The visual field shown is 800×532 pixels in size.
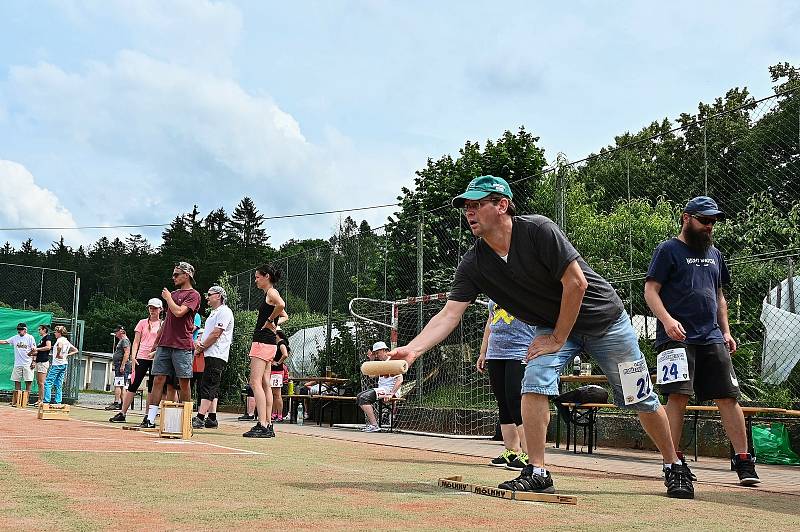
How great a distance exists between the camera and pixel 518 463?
6938 millimetres

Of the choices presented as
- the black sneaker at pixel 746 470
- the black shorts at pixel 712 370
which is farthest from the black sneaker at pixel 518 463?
the black sneaker at pixel 746 470

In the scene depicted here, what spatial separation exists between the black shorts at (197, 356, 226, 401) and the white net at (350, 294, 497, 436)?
3458 millimetres

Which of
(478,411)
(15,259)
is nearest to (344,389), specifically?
(478,411)

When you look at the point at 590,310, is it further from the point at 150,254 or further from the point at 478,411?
the point at 150,254

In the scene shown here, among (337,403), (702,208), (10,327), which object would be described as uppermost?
(702,208)

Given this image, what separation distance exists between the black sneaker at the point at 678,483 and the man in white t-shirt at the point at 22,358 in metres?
18.5

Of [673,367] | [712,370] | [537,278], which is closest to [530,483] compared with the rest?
[537,278]

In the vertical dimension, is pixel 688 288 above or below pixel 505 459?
above

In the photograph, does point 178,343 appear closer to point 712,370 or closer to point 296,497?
point 712,370

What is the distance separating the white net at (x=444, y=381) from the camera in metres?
13.6

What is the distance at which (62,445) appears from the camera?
7.19m

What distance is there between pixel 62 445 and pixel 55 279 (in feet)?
64.9

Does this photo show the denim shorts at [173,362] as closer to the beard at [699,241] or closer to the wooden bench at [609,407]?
the wooden bench at [609,407]

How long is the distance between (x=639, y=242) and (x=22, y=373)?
15.8 metres
